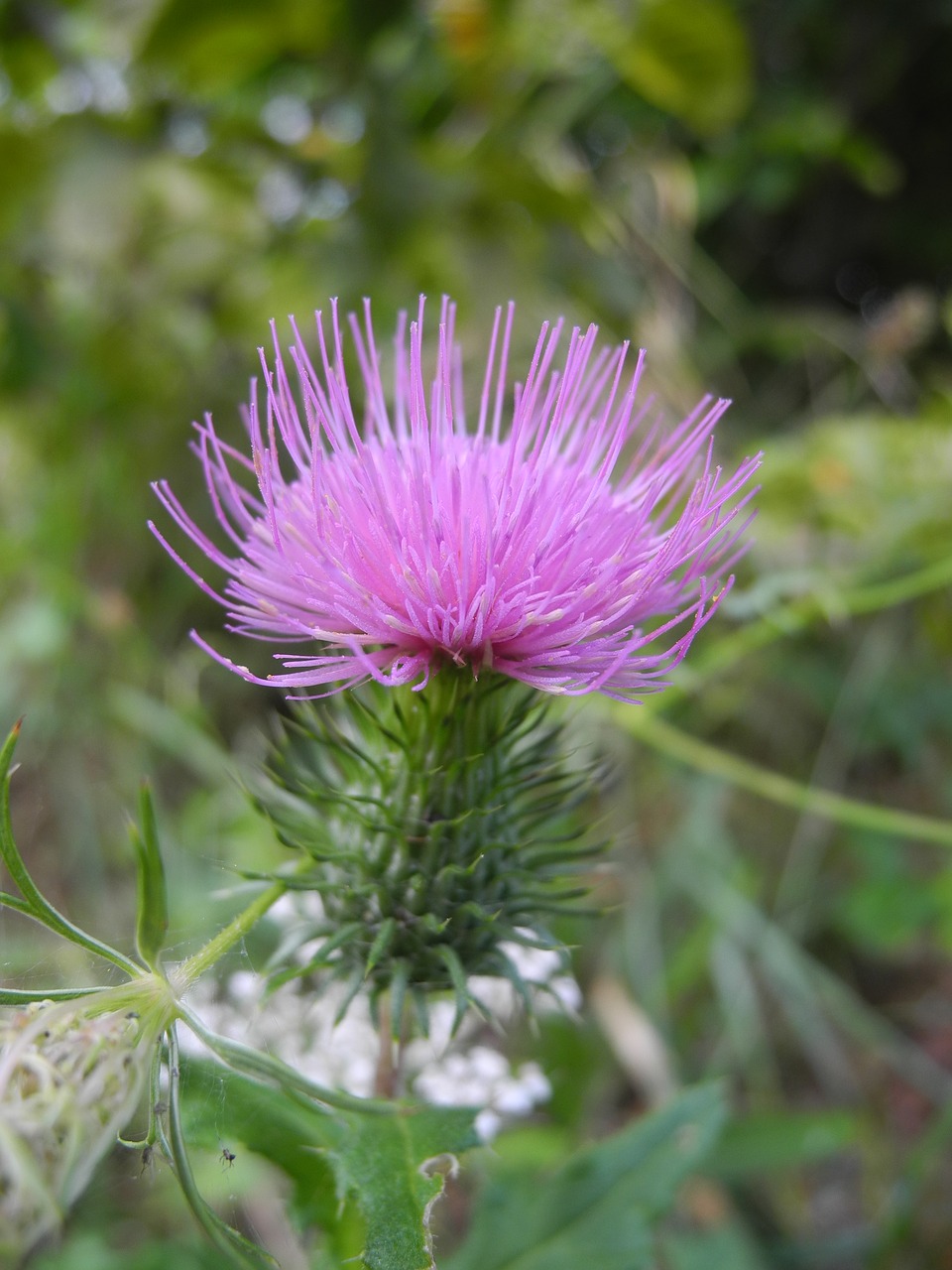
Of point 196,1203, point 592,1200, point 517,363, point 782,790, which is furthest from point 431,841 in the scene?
point 517,363

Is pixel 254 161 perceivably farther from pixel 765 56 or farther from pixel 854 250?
pixel 854 250

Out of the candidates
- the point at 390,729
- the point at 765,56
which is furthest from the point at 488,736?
the point at 765,56

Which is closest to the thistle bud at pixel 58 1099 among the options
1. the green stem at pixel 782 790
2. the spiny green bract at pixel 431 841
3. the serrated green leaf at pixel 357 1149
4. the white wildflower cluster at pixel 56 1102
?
the white wildflower cluster at pixel 56 1102

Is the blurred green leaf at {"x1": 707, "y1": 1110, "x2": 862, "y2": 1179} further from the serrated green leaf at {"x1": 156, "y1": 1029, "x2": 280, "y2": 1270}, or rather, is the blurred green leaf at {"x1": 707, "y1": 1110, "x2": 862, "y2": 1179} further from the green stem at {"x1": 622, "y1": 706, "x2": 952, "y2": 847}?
the serrated green leaf at {"x1": 156, "y1": 1029, "x2": 280, "y2": 1270}

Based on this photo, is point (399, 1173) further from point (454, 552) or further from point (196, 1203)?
point (454, 552)

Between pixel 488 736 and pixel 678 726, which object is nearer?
pixel 488 736
